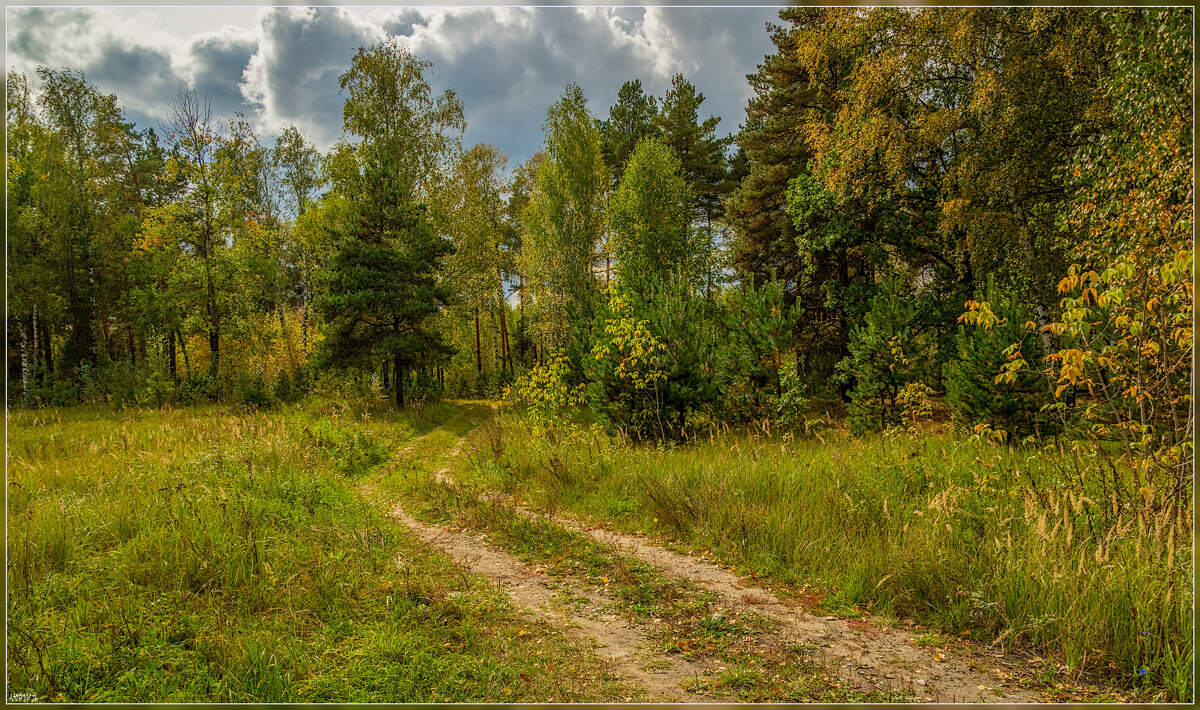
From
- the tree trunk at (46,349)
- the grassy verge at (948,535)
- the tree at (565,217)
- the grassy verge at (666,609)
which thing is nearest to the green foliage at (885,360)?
the grassy verge at (948,535)

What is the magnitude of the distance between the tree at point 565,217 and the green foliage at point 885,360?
35.5 ft

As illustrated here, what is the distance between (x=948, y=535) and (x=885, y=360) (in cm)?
729

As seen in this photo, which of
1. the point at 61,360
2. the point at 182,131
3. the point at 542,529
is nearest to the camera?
the point at 542,529

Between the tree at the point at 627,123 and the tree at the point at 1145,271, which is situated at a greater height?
the tree at the point at 627,123

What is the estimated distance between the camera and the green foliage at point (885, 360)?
10.6 metres

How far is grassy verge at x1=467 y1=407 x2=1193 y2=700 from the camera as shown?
307 cm

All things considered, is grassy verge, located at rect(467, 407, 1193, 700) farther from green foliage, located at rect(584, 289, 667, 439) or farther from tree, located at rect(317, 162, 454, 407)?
tree, located at rect(317, 162, 454, 407)

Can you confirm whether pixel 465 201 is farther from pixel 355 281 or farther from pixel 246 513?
pixel 246 513

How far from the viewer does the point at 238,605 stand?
11.3ft

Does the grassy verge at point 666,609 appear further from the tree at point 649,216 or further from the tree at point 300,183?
the tree at point 300,183

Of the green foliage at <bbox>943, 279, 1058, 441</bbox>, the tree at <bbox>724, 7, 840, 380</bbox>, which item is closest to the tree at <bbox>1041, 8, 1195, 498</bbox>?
the green foliage at <bbox>943, 279, 1058, 441</bbox>

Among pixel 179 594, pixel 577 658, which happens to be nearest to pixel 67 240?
pixel 179 594

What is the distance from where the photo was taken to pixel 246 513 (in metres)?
4.73

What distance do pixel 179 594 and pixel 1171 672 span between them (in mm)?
6245
